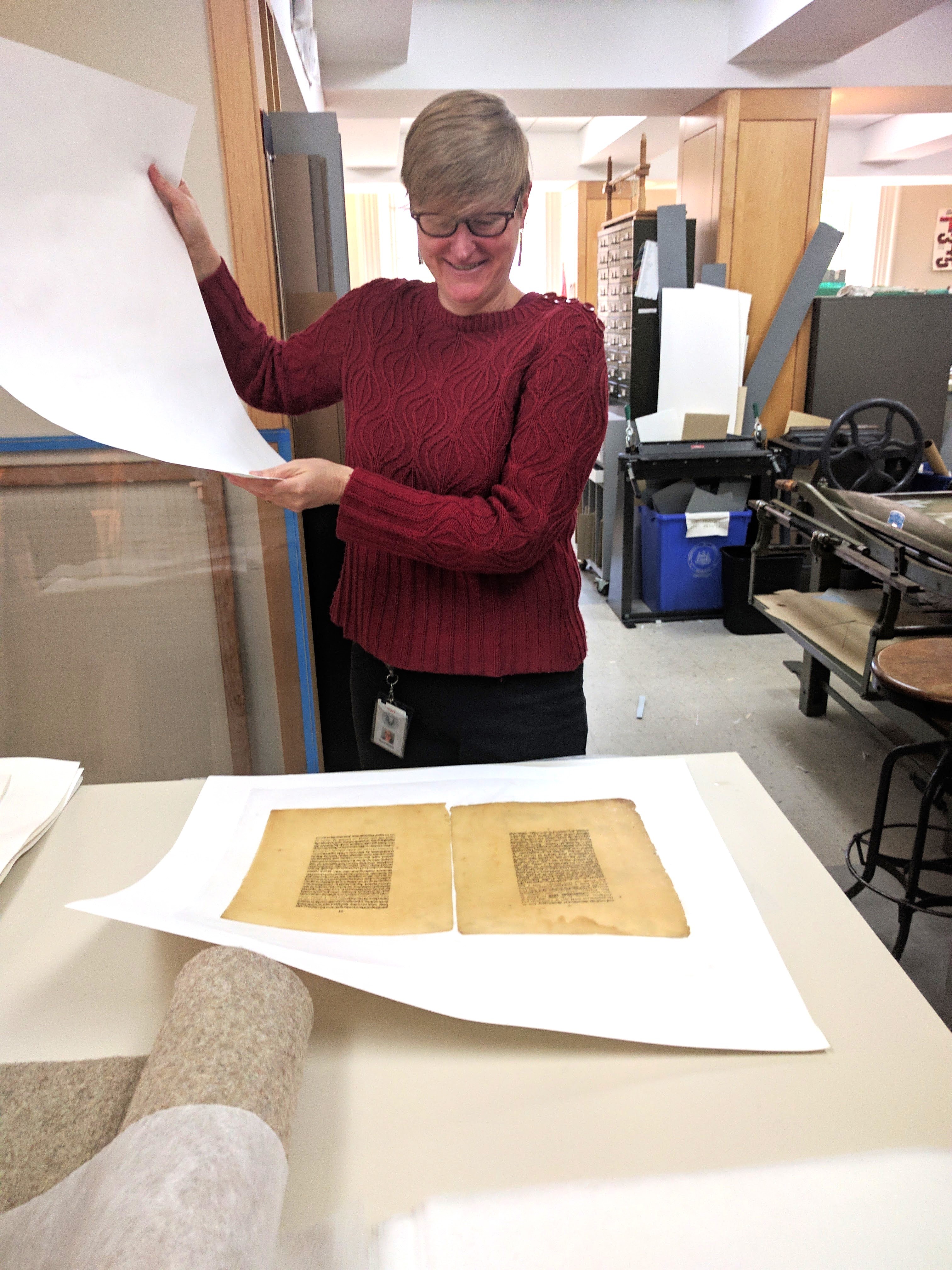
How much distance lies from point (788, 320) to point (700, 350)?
0.64 metres

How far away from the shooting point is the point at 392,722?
1.10 metres

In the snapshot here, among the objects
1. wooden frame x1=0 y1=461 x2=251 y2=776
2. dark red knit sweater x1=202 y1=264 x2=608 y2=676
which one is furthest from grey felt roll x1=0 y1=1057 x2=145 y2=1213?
wooden frame x1=0 y1=461 x2=251 y2=776

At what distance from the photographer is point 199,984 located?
1.78 ft

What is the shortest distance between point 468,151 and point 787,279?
156 inches

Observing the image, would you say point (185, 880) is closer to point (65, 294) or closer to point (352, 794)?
point (352, 794)

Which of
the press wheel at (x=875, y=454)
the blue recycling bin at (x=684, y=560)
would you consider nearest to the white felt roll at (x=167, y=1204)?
the press wheel at (x=875, y=454)

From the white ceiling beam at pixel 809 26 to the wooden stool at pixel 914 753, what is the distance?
2.85 m

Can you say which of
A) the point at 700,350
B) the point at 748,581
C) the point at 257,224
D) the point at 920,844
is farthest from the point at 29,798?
the point at 700,350

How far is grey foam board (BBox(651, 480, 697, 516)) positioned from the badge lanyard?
295 centimetres

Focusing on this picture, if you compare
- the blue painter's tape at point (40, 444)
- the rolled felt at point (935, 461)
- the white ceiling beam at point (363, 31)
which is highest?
the white ceiling beam at point (363, 31)

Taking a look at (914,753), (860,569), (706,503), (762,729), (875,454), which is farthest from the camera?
(706,503)

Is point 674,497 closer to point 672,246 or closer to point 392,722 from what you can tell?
point 672,246

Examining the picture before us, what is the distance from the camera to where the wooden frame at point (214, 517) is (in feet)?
4.45

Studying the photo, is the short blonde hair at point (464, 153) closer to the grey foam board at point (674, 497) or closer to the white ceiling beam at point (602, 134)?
the grey foam board at point (674, 497)
